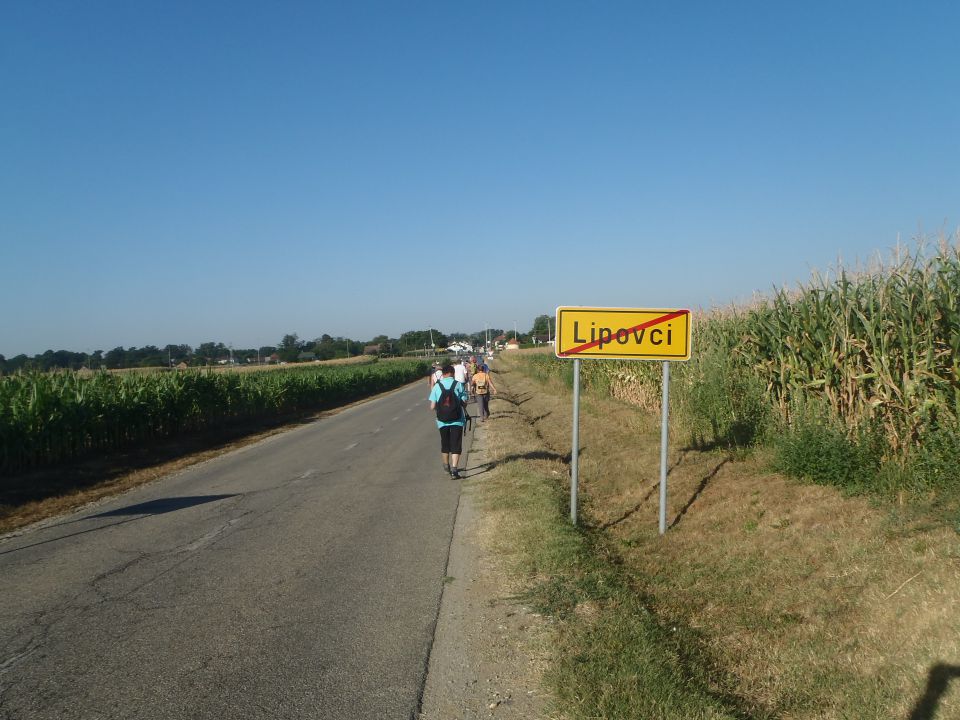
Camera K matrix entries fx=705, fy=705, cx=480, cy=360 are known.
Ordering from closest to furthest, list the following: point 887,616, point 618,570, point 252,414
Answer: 1. point 887,616
2. point 618,570
3. point 252,414

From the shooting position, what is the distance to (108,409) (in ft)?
56.3

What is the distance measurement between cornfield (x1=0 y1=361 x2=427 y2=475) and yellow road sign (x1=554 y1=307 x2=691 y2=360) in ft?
38.7

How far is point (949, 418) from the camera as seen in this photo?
24.4 ft

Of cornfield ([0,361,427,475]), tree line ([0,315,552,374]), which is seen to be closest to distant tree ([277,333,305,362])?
tree line ([0,315,552,374])

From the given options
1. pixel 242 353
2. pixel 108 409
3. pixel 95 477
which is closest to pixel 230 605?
pixel 95 477

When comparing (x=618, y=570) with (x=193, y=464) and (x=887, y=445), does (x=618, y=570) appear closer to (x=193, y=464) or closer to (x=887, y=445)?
(x=887, y=445)

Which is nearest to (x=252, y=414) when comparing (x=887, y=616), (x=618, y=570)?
(x=618, y=570)

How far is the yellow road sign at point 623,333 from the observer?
7.63 m

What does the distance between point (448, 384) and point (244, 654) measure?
21.8 feet

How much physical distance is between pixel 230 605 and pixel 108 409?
13.5 m

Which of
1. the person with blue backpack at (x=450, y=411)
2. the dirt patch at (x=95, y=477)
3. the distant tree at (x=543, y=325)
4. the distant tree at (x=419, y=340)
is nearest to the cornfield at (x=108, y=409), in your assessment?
the dirt patch at (x=95, y=477)

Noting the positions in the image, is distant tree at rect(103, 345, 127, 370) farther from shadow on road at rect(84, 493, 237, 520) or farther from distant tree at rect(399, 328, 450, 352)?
distant tree at rect(399, 328, 450, 352)

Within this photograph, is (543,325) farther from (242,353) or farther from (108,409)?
(108,409)

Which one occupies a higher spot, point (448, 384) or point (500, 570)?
point (448, 384)
